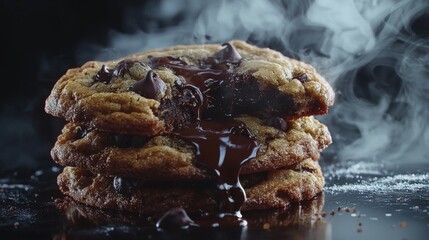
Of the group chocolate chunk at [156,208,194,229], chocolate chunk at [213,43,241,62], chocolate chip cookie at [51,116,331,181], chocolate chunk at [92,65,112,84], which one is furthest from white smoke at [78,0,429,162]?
chocolate chunk at [156,208,194,229]

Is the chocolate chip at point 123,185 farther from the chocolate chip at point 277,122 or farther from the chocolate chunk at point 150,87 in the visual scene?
the chocolate chip at point 277,122

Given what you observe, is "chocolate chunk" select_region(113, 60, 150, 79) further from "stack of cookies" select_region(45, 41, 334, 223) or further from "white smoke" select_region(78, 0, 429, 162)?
Answer: "white smoke" select_region(78, 0, 429, 162)

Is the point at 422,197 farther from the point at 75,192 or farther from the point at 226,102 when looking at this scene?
the point at 75,192

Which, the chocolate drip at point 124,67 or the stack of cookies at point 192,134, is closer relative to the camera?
the stack of cookies at point 192,134

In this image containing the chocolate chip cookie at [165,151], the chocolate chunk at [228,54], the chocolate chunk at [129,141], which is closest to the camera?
the chocolate chip cookie at [165,151]

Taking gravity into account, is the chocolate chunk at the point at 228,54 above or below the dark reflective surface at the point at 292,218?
above

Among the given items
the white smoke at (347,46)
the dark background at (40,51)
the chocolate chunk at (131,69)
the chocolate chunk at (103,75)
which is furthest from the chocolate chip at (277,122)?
the dark background at (40,51)

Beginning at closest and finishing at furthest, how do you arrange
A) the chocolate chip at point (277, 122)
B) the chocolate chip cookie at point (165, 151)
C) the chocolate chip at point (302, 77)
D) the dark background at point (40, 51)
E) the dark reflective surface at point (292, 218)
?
the dark reflective surface at point (292, 218)
the chocolate chip cookie at point (165, 151)
the chocolate chip at point (277, 122)
the chocolate chip at point (302, 77)
the dark background at point (40, 51)
